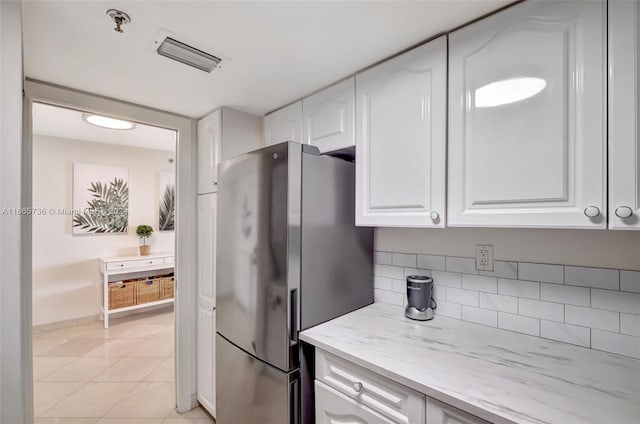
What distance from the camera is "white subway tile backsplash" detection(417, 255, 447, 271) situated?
5.03ft

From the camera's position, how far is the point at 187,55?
1389 mm

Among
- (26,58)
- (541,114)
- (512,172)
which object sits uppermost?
(26,58)

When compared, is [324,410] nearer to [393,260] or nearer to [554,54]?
[393,260]

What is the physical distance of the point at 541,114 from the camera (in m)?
0.99

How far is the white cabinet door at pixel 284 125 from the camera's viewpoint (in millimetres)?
1889

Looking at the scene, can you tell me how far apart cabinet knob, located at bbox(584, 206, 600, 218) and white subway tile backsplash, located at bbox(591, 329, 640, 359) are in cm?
54

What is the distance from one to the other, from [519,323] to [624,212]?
25.8 inches

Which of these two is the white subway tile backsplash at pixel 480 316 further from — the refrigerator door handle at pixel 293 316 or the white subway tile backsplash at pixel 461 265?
the refrigerator door handle at pixel 293 316

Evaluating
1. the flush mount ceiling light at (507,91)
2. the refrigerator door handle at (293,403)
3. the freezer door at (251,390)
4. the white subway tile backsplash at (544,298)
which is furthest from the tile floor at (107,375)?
the flush mount ceiling light at (507,91)

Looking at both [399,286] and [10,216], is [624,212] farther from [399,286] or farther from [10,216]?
[10,216]

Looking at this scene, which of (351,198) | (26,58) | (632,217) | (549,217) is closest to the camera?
(632,217)

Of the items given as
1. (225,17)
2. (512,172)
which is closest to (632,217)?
(512,172)

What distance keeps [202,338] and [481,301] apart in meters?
1.83

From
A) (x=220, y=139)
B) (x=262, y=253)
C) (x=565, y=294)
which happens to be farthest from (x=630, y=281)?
(x=220, y=139)
